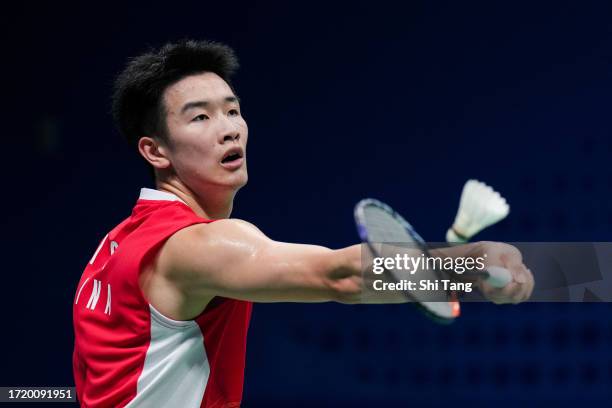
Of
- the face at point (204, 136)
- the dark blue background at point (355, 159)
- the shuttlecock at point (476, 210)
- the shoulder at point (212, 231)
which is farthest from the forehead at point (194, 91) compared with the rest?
the dark blue background at point (355, 159)

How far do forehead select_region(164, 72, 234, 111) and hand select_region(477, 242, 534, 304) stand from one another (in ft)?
2.32

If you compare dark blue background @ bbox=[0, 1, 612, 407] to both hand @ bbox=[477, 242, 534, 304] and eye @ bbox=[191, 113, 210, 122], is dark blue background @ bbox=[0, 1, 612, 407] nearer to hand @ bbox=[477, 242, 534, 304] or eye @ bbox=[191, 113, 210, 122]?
eye @ bbox=[191, 113, 210, 122]

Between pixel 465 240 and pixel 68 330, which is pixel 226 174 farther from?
pixel 68 330

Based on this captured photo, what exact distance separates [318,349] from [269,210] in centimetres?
57

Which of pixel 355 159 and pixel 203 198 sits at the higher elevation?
pixel 355 159

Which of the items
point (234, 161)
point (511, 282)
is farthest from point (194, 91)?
point (511, 282)

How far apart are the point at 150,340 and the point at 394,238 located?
491 millimetres

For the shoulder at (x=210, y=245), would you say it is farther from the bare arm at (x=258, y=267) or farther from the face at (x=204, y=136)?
the face at (x=204, y=136)

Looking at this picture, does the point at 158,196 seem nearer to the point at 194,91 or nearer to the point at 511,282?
the point at 194,91

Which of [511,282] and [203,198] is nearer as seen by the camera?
[511,282]

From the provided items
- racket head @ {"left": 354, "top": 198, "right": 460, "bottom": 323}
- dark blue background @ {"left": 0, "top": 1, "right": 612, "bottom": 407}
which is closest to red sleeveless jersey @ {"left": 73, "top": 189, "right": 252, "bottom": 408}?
racket head @ {"left": 354, "top": 198, "right": 460, "bottom": 323}

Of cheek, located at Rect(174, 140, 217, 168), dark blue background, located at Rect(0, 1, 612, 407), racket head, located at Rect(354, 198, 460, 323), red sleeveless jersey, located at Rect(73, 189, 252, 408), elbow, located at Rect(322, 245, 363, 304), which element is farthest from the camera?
dark blue background, located at Rect(0, 1, 612, 407)

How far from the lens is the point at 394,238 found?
1.48m

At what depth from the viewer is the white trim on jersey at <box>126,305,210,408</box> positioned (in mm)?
1651
